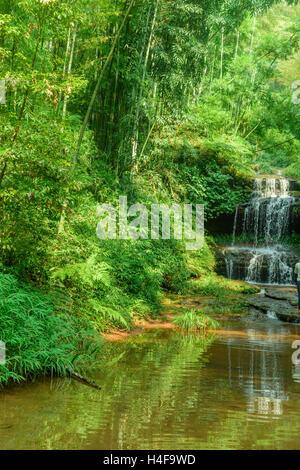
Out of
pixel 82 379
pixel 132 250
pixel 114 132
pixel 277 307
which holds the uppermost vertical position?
pixel 114 132

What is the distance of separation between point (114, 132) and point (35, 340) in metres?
7.40

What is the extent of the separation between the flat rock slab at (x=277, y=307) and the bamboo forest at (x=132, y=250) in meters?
0.05

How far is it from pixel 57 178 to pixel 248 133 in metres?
17.9

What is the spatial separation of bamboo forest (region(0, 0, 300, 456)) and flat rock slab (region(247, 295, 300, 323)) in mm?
53

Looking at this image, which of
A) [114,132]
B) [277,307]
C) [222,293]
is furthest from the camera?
[222,293]

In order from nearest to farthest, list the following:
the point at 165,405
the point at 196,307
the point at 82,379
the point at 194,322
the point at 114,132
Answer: the point at 165,405, the point at 82,379, the point at 194,322, the point at 196,307, the point at 114,132

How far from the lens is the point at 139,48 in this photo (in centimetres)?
1152

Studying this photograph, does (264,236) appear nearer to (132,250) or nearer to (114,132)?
(114,132)

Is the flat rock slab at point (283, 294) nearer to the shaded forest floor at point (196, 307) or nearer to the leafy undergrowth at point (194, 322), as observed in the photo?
the shaded forest floor at point (196, 307)

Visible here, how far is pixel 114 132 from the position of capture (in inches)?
440

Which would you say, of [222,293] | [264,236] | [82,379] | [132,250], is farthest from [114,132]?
[264,236]

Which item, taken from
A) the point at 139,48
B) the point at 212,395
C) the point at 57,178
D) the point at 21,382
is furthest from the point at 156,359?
the point at 139,48

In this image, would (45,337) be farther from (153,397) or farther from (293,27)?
(293,27)

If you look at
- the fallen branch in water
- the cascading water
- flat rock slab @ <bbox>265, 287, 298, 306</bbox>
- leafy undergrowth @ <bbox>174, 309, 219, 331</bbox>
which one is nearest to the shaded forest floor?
leafy undergrowth @ <bbox>174, 309, 219, 331</bbox>
